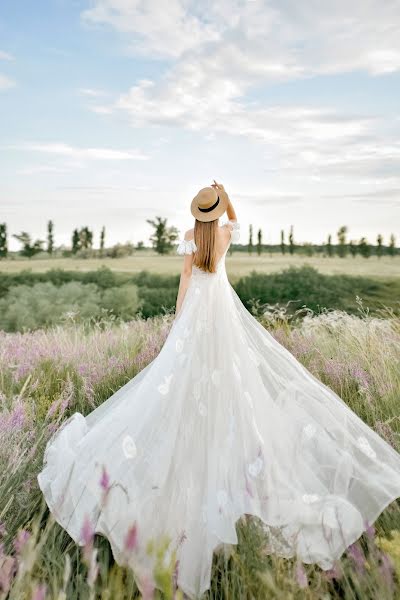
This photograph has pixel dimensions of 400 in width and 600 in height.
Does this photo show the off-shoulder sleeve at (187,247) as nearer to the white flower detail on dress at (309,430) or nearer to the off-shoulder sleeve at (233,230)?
the off-shoulder sleeve at (233,230)

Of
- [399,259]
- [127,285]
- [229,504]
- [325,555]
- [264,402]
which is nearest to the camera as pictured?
[325,555]

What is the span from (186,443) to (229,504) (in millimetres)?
449

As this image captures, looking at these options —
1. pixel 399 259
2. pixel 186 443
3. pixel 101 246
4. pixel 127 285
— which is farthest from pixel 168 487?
pixel 101 246

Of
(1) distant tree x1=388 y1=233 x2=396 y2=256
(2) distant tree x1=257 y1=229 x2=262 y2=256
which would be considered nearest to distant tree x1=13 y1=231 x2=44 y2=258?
(2) distant tree x1=257 y1=229 x2=262 y2=256

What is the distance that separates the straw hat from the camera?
3.93 meters

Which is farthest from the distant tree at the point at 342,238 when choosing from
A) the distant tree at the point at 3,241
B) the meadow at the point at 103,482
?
the meadow at the point at 103,482

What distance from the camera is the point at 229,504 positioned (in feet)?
9.82

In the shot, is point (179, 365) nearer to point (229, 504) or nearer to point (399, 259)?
point (229, 504)

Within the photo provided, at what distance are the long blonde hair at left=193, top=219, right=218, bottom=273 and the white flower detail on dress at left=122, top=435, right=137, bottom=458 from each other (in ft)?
4.27

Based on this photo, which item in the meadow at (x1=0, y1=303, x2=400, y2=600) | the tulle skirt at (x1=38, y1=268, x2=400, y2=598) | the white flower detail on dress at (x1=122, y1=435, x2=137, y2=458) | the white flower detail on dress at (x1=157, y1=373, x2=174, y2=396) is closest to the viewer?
the meadow at (x1=0, y1=303, x2=400, y2=600)

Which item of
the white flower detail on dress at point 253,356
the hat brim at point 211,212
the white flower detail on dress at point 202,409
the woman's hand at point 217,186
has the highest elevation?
the woman's hand at point 217,186

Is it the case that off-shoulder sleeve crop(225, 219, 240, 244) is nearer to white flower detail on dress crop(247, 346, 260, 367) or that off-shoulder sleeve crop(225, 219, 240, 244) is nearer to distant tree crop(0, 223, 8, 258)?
white flower detail on dress crop(247, 346, 260, 367)

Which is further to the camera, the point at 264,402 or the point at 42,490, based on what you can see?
the point at 264,402

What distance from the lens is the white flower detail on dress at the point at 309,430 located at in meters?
3.51
